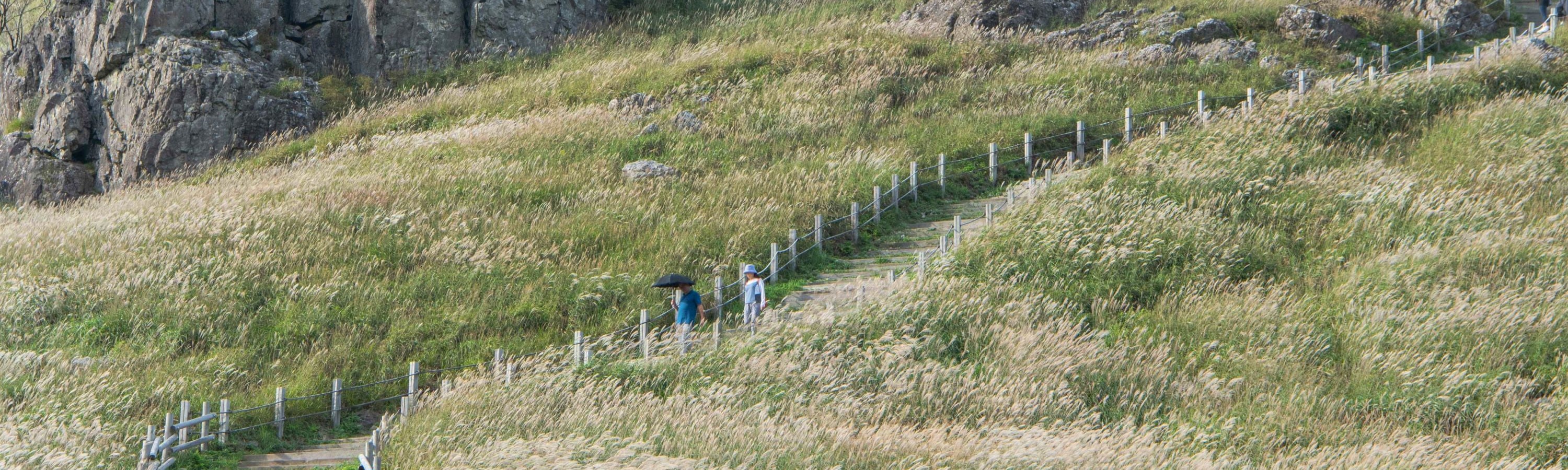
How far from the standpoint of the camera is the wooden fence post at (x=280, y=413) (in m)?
14.6

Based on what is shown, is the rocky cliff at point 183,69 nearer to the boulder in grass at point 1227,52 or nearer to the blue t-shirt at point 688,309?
the boulder in grass at point 1227,52

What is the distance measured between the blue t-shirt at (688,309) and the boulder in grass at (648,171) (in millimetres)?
7305

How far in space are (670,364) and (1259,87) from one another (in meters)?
16.9

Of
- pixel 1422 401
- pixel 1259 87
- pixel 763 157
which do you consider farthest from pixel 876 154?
pixel 1422 401

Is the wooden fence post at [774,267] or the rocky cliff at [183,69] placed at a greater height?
the rocky cliff at [183,69]

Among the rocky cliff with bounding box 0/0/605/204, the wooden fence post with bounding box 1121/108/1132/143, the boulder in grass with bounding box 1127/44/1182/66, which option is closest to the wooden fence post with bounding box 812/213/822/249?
the wooden fence post with bounding box 1121/108/1132/143

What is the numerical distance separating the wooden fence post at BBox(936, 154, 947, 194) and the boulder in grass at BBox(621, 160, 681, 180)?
436 centimetres

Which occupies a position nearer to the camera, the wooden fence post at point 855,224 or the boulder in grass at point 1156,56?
the wooden fence post at point 855,224

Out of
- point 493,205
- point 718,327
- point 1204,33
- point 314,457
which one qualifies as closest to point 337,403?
point 314,457

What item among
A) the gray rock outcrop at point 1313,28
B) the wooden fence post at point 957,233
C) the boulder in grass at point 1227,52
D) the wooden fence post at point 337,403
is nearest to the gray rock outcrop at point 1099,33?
the boulder in grass at point 1227,52

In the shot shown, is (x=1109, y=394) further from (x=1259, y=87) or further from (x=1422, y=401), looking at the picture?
(x=1259, y=87)

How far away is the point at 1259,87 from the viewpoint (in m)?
26.8

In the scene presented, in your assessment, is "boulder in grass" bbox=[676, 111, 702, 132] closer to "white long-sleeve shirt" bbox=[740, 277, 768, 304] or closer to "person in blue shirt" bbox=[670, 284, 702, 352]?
"white long-sleeve shirt" bbox=[740, 277, 768, 304]

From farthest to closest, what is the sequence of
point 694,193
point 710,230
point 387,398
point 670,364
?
point 694,193 → point 710,230 → point 387,398 → point 670,364
